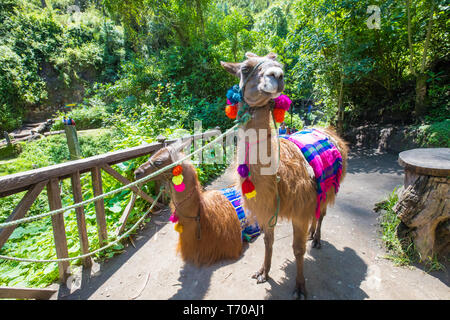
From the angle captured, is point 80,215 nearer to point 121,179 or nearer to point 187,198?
point 121,179

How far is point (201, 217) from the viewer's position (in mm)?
2641

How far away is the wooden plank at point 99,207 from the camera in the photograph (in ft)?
9.33

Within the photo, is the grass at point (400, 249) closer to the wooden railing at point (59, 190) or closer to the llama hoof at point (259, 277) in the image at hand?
the llama hoof at point (259, 277)

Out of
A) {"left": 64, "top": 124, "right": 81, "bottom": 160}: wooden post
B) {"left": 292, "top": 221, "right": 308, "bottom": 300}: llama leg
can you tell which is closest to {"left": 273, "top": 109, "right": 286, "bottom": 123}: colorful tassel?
{"left": 292, "top": 221, "right": 308, "bottom": 300}: llama leg

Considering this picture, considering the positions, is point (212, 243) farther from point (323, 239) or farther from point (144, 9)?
A: point (144, 9)

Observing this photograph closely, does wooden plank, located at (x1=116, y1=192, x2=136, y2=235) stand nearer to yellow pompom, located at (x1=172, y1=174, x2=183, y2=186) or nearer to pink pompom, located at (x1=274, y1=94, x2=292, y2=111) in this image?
yellow pompom, located at (x1=172, y1=174, x2=183, y2=186)

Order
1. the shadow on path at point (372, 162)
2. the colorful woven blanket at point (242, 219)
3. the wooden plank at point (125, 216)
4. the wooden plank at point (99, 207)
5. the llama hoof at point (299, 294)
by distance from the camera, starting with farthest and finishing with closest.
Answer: the shadow on path at point (372, 162), the wooden plank at point (125, 216), the colorful woven blanket at point (242, 219), the wooden plank at point (99, 207), the llama hoof at point (299, 294)

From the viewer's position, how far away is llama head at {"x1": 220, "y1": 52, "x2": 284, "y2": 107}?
1.56 meters

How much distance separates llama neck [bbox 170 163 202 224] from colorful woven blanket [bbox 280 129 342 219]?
50.1 inches

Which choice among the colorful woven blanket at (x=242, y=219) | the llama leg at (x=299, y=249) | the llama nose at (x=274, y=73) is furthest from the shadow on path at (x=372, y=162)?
the llama nose at (x=274, y=73)

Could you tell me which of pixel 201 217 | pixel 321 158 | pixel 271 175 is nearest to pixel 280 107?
pixel 271 175

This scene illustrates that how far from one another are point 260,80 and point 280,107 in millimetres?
328

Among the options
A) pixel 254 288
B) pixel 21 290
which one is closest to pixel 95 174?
pixel 21 290

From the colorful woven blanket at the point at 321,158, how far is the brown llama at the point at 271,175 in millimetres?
80
